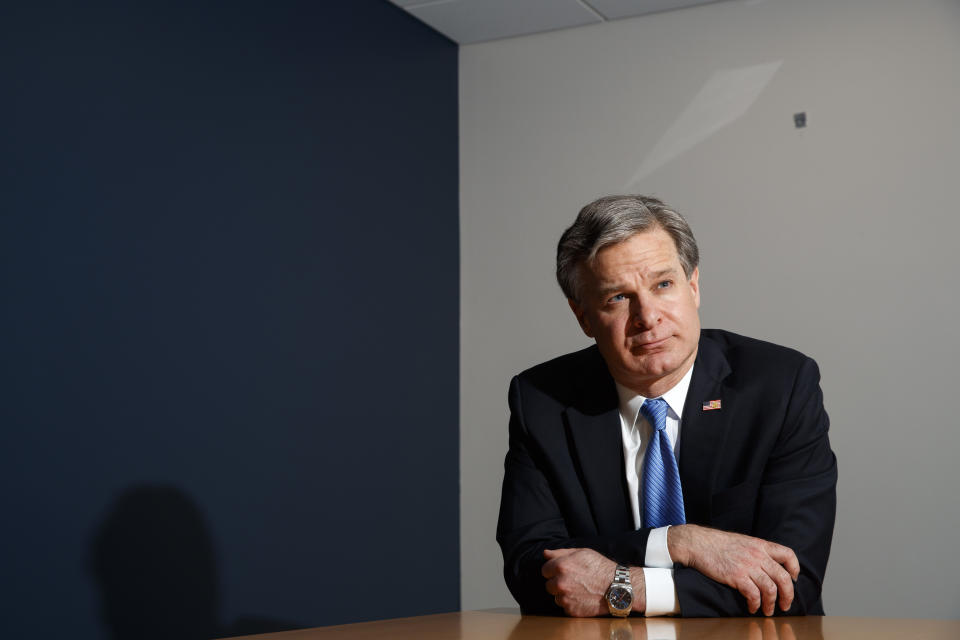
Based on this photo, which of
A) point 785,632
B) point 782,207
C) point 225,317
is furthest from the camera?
point 782,207

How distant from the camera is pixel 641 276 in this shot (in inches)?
85.7

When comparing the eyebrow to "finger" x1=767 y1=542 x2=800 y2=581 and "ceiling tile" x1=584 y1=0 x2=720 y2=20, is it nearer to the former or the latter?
"finger" x1=767 y1=542 x2=800 y2=581

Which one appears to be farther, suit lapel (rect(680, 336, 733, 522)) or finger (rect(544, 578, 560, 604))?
suit lapel (rect(680, 336, 733, 522))

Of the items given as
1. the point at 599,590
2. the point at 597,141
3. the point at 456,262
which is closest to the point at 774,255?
the point at 597,141

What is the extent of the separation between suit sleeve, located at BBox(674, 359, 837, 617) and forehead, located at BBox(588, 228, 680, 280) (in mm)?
387

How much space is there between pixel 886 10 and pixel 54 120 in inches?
120

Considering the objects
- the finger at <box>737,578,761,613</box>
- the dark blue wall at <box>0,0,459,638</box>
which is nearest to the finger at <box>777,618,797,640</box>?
the finger at <box>737,578,761,613</box>

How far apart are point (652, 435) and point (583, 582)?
1.41 ft

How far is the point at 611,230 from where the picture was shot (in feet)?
7.11

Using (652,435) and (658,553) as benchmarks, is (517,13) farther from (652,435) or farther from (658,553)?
(658,553)

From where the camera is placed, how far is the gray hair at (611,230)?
217cm

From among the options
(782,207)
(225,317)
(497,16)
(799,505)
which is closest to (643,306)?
(799,505)

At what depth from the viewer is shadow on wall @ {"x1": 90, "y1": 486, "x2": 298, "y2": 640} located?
2.94 m

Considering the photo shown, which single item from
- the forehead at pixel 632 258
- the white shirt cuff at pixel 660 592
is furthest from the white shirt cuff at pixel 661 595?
the forehead at pixel 632 258
